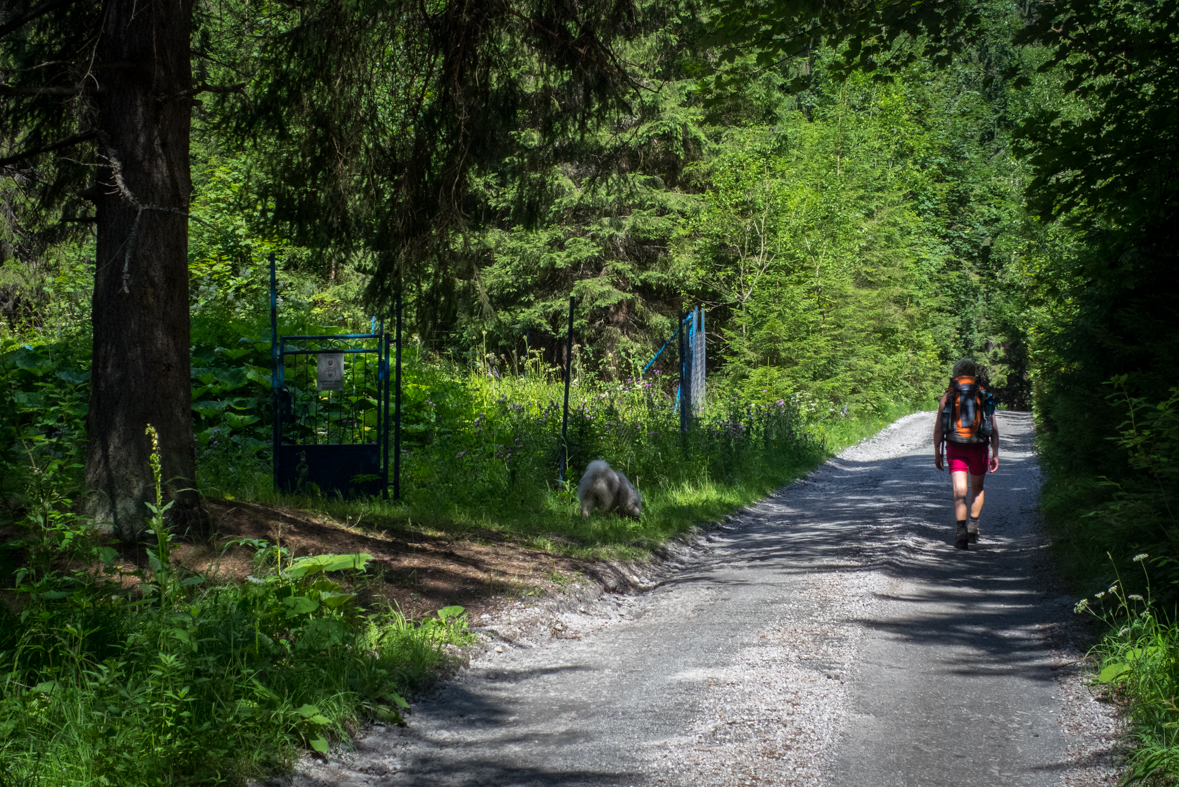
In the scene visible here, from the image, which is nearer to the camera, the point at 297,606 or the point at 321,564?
the point at 297,606

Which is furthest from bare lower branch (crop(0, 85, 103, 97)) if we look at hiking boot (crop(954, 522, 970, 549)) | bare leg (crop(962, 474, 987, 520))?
bare leg (crop(962, 474, 987, 520))

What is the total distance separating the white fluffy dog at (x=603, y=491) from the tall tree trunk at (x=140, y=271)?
4.43 metres

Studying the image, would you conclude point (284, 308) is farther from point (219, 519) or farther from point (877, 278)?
point (877, 278)

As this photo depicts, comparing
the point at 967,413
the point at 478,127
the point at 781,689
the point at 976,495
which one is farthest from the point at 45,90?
the point at 976,495

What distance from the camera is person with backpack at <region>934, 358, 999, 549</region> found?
9.40 meters

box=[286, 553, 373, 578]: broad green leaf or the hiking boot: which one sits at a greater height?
box=[286, 553, 373, 578]: broad green leaf

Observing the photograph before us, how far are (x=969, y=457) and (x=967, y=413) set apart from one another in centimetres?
45

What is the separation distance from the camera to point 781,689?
4930 millimetres

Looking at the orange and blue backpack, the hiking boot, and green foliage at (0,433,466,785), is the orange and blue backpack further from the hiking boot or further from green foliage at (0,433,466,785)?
green foliage at (0,433,466,785)

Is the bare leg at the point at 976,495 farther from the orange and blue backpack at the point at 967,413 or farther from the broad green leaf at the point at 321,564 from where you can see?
the broad green leaf at the point at 321,564

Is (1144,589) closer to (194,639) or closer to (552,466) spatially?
(194,639)

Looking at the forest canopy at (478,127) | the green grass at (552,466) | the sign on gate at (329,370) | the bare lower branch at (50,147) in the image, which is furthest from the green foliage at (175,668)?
the sign on gate at (329,370)

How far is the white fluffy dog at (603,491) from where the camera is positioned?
32.2 feet

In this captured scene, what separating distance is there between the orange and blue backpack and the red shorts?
2.7 inches
